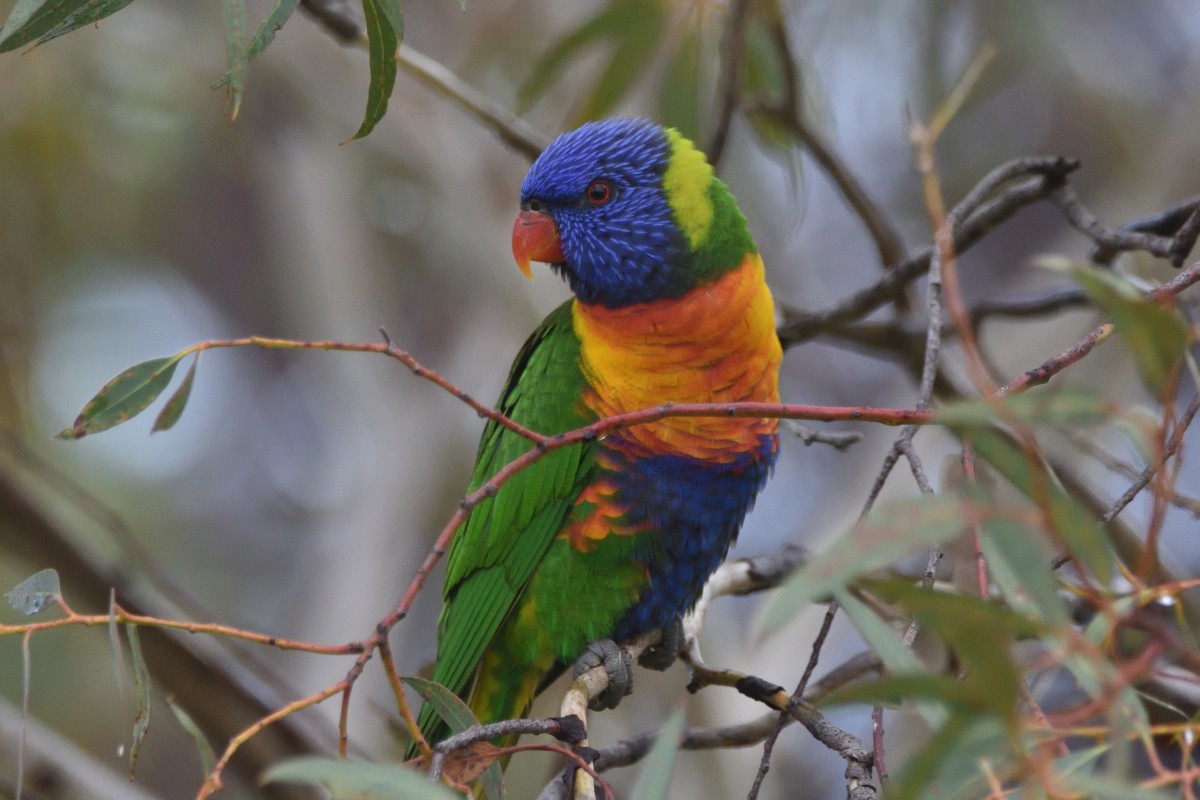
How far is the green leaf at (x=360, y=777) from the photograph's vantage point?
0.70m

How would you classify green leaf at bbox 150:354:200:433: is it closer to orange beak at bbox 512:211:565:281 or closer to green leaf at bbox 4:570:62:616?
green leaf at bbox 4:570:62:616

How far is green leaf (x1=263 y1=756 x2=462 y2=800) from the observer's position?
703 mm

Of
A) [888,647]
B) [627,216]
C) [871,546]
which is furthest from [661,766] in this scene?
[627,216]

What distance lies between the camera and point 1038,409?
637 millimetres

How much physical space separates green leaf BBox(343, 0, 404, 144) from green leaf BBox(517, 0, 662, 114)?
1.08m

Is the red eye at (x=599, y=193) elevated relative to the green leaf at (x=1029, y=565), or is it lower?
elevated

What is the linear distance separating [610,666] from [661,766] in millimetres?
1058

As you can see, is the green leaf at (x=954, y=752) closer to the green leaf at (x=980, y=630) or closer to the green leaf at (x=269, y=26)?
the green leaf at (x=980, y=630)

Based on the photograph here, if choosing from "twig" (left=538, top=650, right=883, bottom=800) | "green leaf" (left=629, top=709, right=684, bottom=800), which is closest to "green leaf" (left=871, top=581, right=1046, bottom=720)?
"green leaf" (left=629, top=709, right=684, bottom=800)

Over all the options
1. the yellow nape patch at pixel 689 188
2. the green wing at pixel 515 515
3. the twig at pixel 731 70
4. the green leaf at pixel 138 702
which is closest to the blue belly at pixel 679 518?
the green wing at pixel 515 515

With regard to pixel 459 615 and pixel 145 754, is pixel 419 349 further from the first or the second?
pixel 459 615

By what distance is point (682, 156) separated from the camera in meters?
2.05

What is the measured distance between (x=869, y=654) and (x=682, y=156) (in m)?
0.97

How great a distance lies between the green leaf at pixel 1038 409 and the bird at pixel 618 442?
1166 mm
